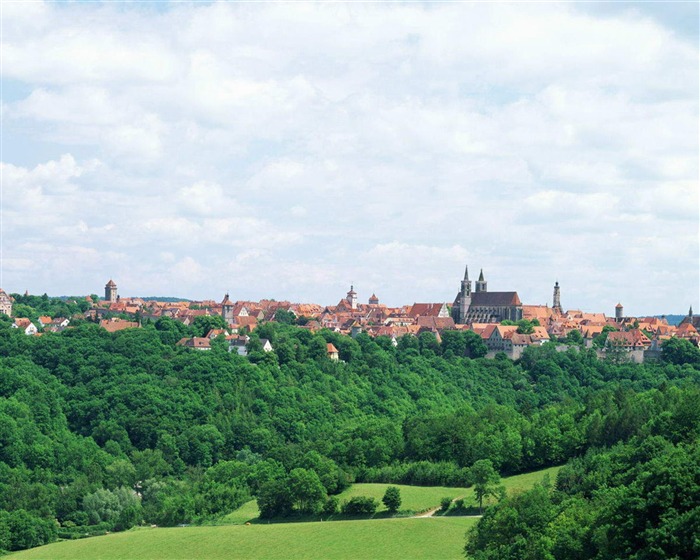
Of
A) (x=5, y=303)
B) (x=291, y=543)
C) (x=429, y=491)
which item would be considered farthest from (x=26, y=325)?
(x=291, y=543)

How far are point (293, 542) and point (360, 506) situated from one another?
27.7ft

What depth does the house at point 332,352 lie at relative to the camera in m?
133

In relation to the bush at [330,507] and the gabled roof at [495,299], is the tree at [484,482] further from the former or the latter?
the gabled roof at [495,299]

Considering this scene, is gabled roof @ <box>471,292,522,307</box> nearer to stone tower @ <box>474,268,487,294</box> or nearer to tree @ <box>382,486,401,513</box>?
stone tower @ <box>474,268,487,294</box>

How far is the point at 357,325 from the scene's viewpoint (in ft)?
551

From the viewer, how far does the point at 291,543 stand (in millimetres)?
62250

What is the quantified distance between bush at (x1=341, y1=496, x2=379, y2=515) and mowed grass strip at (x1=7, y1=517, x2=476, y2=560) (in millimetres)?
2679

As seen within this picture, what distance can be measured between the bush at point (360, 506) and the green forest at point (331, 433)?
148 centimetres

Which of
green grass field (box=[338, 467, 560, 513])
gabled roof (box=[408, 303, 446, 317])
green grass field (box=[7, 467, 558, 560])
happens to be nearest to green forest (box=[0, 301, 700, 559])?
green grass field (box=[338, 467, 560, 513])

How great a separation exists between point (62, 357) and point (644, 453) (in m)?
76.4

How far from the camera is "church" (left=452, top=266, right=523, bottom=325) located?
181750 mm

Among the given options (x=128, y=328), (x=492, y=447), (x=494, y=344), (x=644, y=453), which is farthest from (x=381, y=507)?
(x=494, y=344)

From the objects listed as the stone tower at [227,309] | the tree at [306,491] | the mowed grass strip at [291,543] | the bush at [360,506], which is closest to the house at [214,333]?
the stone tower at [227,309]

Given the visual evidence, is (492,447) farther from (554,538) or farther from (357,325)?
(357,325)
